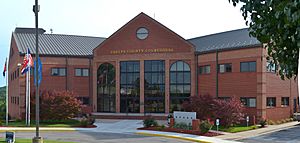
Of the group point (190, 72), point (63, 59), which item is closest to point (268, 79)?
point (190, 72)

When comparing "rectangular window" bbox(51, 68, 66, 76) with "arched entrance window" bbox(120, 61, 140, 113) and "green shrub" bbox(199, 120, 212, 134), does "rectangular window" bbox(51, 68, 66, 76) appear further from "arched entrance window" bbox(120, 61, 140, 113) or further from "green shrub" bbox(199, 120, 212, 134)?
"green shrub" bbox(199, 120, 212, 134)

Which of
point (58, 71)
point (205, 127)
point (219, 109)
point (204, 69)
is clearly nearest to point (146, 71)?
point (204, 69)

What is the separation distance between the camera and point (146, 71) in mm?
50781

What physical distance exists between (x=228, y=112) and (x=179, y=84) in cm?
1381

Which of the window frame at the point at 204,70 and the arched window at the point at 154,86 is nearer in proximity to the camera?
the window frame at the point at 204,70

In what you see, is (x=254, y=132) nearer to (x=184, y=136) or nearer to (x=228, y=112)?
(x=228, y=112)

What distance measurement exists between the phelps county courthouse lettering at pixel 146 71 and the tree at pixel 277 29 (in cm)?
3749

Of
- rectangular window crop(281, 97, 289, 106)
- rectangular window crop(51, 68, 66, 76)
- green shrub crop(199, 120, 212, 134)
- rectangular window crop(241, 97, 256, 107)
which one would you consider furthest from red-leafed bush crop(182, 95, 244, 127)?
rectangular window crop(51, 68, 66, 76)

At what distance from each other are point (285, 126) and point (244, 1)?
35445 millimetres

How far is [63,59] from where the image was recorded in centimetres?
5288

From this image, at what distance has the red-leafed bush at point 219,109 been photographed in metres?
36.6

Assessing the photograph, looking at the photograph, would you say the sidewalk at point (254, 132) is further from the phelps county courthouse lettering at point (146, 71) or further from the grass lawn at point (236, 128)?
the phelps county courthouse lettering at point (146, 71)

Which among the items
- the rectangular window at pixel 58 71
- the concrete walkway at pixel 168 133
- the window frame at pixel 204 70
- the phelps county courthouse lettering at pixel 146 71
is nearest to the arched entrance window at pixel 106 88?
the phelps county courthouse lettering at pixel 146 71

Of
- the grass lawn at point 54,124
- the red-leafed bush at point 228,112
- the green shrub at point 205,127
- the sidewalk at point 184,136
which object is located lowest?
the grass lawn at point 54,124
